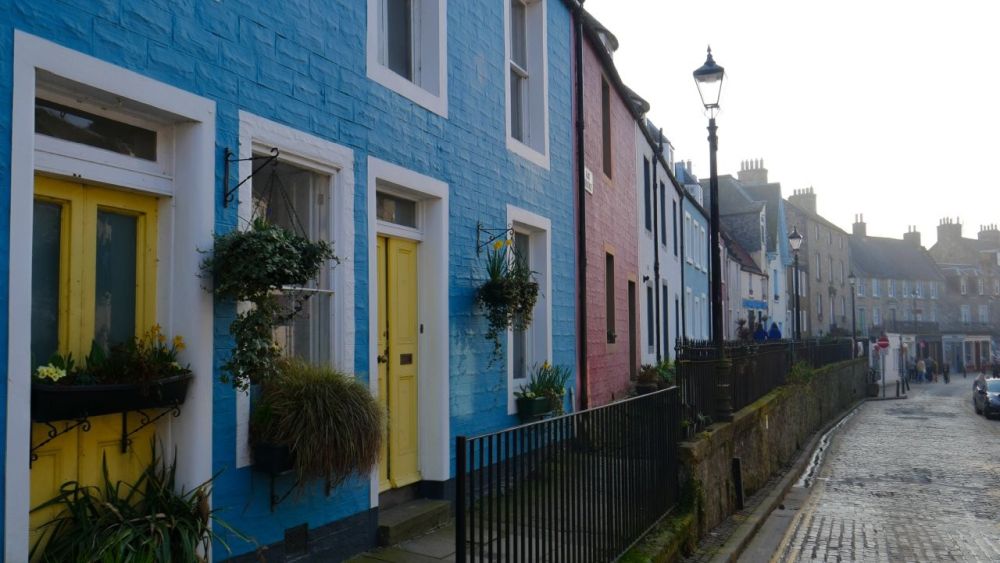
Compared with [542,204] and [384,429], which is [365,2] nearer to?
[384,429]

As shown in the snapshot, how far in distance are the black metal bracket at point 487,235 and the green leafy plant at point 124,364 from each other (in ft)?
13.4

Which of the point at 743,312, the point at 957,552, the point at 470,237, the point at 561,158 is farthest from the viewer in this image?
the point at 743,312

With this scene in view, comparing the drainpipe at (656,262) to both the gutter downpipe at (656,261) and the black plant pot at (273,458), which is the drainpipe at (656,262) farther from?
the black plant pot at (273,458)

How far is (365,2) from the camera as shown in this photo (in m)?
6.70

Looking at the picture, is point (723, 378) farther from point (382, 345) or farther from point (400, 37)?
point (400, 37)

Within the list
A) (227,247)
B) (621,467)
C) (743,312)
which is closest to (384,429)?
(227,247)

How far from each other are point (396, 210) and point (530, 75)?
12.8ft

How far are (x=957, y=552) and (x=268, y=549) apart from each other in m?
8.02

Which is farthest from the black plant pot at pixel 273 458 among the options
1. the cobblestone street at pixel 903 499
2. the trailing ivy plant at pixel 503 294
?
the cobblestone street at pixel 903 499

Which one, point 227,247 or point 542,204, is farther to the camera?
point 542,204

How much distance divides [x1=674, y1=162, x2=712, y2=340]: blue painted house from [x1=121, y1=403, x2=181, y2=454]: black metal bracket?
63.5 feet

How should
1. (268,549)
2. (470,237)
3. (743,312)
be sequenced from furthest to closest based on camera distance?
(743,312), (470,237), (268,549)

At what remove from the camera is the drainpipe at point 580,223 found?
37.3ft

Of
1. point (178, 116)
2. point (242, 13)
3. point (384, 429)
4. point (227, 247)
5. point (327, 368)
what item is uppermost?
point (242, 13)
